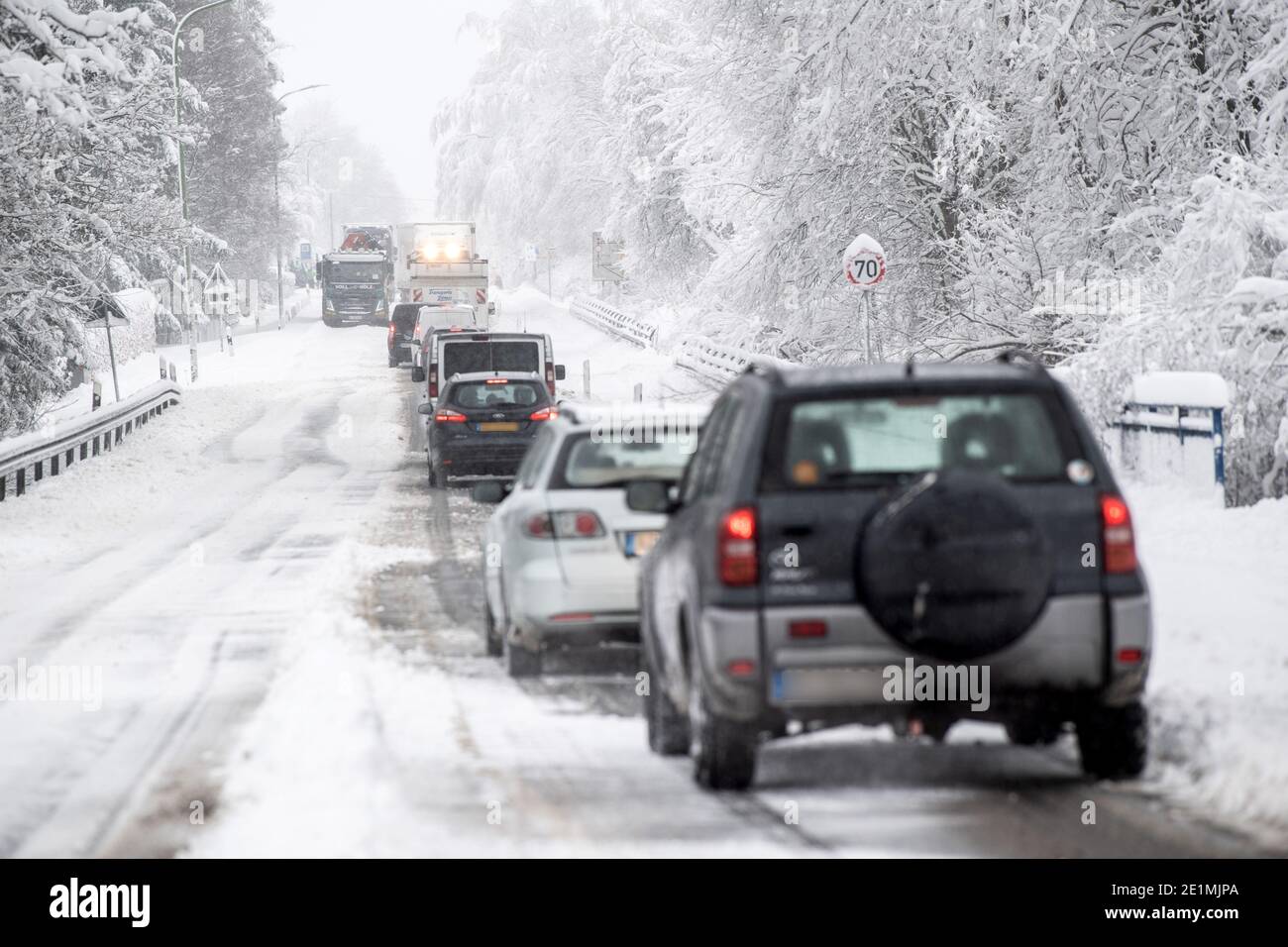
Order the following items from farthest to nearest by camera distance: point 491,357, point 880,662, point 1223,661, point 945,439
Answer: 1. point 491,357
2. point 1223,661
3. point 945,439
4. point 880,662

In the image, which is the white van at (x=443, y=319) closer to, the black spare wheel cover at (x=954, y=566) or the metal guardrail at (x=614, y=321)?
the metal guardrail at (x=614, y=321)

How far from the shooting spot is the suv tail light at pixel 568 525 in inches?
432

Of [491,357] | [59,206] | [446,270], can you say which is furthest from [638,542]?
[446,270]

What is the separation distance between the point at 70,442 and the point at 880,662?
76.0 ft

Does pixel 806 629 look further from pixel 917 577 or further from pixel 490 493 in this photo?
pixel 490 493

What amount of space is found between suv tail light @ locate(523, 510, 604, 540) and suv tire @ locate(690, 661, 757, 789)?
3086mm

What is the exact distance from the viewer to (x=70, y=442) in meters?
28.6

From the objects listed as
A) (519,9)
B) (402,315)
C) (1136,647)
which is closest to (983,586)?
(1136,647)

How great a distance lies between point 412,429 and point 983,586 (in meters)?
30.0

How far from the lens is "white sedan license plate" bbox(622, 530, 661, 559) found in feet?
35.7

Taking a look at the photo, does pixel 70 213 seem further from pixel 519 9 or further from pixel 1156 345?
pixel 519 9

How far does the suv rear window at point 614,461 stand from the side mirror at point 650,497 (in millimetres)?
2302

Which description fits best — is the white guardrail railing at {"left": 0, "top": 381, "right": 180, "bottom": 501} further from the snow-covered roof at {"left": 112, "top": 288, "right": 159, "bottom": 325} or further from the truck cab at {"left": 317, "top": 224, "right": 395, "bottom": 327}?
the truck cab at {"left": 317, "top": 224, "right": 395, "bottom": 327}

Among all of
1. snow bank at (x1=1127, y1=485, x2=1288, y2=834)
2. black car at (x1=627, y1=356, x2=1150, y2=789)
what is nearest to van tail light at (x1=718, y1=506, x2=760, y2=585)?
black car at (x1=627, y1=356, x2=1150, y2=789)
